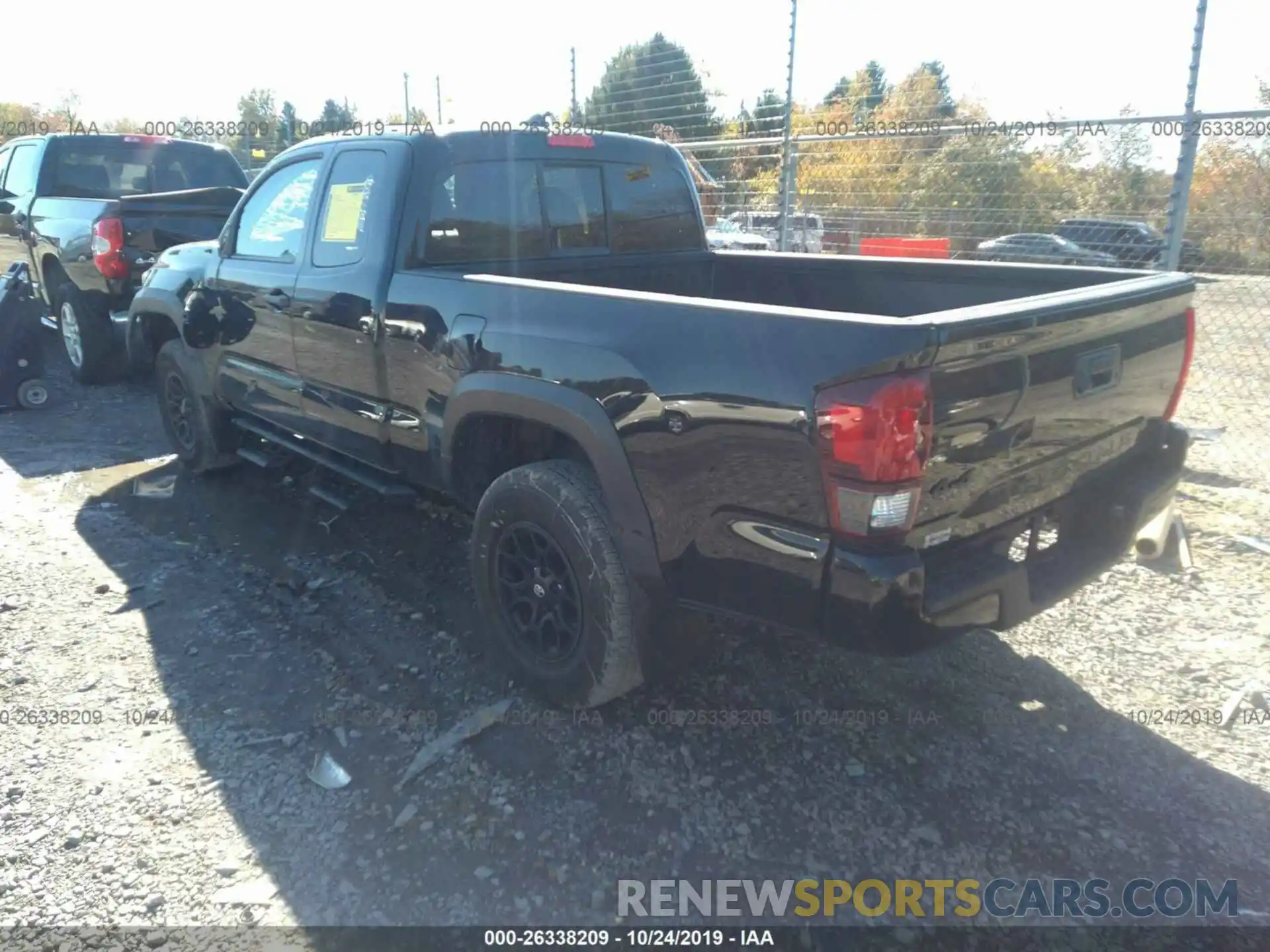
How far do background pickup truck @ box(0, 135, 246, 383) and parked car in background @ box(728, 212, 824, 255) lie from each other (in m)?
4.98

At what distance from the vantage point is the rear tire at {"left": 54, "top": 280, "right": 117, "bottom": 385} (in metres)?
7.82

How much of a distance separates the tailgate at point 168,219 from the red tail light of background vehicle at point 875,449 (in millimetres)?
6243

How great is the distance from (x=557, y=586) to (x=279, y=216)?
2556 mm

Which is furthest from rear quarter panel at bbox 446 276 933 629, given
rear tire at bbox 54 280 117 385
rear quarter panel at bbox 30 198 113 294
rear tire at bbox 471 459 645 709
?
rear tire at bbox 54 280 117 385

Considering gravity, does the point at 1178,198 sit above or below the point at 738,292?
above

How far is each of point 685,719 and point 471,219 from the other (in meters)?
2.16

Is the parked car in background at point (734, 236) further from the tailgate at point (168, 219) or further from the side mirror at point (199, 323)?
the side mirror at point (199, 323)

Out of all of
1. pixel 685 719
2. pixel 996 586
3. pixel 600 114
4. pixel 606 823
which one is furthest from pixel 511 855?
pixel 600 114

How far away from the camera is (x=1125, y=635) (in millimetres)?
3869

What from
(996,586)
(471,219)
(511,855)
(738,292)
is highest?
(471,219)

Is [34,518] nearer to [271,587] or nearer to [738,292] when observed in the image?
[271,587]

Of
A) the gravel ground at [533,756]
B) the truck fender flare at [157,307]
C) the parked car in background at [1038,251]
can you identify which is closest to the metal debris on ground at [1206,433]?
the parked car in background at [1038,251]

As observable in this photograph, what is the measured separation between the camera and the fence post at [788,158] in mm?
7723

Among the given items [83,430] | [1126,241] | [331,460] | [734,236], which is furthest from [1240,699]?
[734,236]
